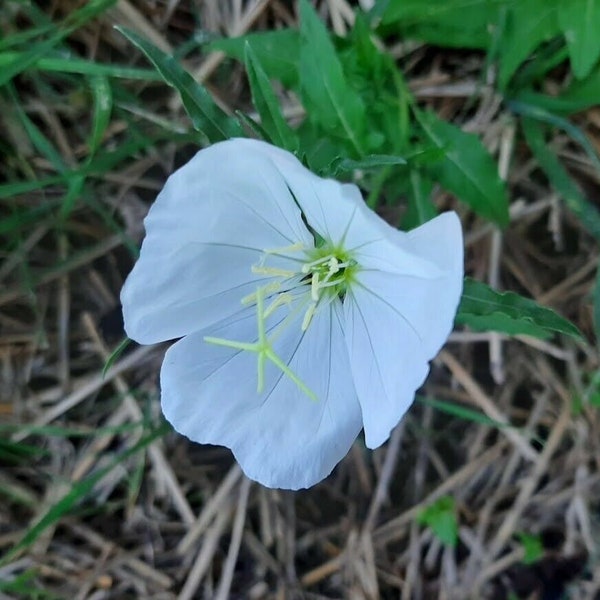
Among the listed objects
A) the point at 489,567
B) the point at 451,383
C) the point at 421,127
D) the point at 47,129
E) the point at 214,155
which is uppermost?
the point at 214,155

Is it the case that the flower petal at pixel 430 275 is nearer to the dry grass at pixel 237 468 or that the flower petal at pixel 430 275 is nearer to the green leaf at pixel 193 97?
the green leaf at pixel 193 97

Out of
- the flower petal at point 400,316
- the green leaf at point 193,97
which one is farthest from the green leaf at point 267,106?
the flower petal at point 400,316

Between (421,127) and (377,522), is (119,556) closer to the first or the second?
(377,522)

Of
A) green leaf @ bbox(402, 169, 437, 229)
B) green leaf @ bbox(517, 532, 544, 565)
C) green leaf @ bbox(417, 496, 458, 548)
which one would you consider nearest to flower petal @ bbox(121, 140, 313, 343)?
green leaf @ bbox(402, 169, 437, 229)

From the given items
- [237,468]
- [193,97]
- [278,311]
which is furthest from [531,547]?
[193,97]

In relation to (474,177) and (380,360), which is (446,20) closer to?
(474,177)

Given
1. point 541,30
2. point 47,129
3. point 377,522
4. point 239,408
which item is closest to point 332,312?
point 239,408
